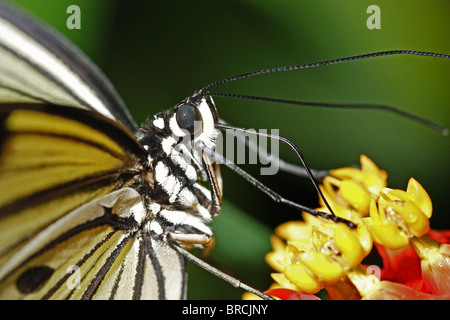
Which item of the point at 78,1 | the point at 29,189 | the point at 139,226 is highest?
the point at 78,1

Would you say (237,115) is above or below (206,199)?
above

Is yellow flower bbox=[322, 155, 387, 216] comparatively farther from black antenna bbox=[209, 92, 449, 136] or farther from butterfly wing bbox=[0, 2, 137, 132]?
butterfly wing bbox=[0, 2, 137, 132]

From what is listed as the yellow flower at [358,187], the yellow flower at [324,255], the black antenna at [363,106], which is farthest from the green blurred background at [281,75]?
the yellow flower at [324,255]

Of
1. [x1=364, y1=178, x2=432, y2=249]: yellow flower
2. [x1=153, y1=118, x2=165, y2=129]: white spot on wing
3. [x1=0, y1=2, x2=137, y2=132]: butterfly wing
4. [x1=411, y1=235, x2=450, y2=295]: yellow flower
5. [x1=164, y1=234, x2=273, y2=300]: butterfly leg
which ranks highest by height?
[x1=0, y1=2, x2=137, y2=132]: butterfly wing

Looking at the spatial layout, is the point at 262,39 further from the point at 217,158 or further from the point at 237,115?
the point at 217,158

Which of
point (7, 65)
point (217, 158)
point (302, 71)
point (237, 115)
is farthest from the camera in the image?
point (237, 115)

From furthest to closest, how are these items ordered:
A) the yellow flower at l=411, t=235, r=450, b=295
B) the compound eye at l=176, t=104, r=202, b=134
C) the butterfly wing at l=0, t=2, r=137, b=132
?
the compound eye at l=176, t=104, r=202, b=134, the butterfly wing at l=0, t=2, r=137, b=132, the yellow flower at l=411, t=235, r=450, b=295

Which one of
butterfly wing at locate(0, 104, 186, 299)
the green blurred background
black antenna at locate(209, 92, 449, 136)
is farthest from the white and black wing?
black antenna at locate(209, 92, 449, 136)

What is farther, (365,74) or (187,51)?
(187,51)

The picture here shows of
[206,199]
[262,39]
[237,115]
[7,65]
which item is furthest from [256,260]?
[7,65]
